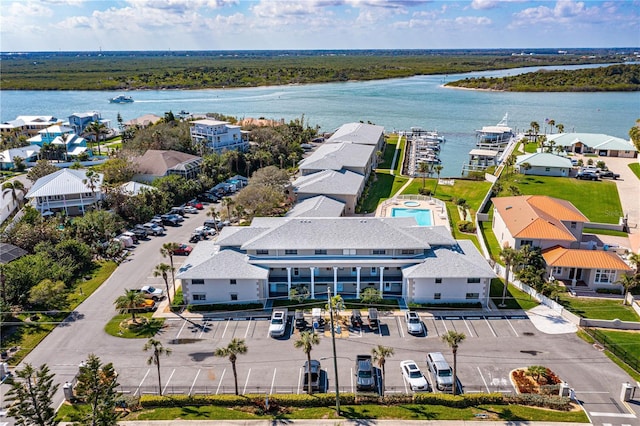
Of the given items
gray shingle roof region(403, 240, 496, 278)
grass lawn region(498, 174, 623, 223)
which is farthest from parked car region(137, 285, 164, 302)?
grass lawn region(498, 174, 623, 223)

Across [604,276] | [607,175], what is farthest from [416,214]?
[607,175]

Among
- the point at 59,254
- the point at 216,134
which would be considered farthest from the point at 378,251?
the point at 216,134

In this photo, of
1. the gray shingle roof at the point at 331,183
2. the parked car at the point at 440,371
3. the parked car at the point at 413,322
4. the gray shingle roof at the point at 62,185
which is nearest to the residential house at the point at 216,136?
the gray shingle roof at the point at 62,185

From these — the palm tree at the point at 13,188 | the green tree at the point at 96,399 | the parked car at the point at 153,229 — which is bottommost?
the parked car at the point at 153,229

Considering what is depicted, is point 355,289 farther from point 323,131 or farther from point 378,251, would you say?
point 323,131

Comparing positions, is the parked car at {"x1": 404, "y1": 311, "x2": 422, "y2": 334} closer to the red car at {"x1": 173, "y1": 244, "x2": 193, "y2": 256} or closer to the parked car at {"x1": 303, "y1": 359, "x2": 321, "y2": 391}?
the parked car at {"x1": 303, "y1": 359, "x2": 321, "y2": 391}

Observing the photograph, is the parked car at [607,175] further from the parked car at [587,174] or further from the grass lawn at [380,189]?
the grass lawn at [380,189]
